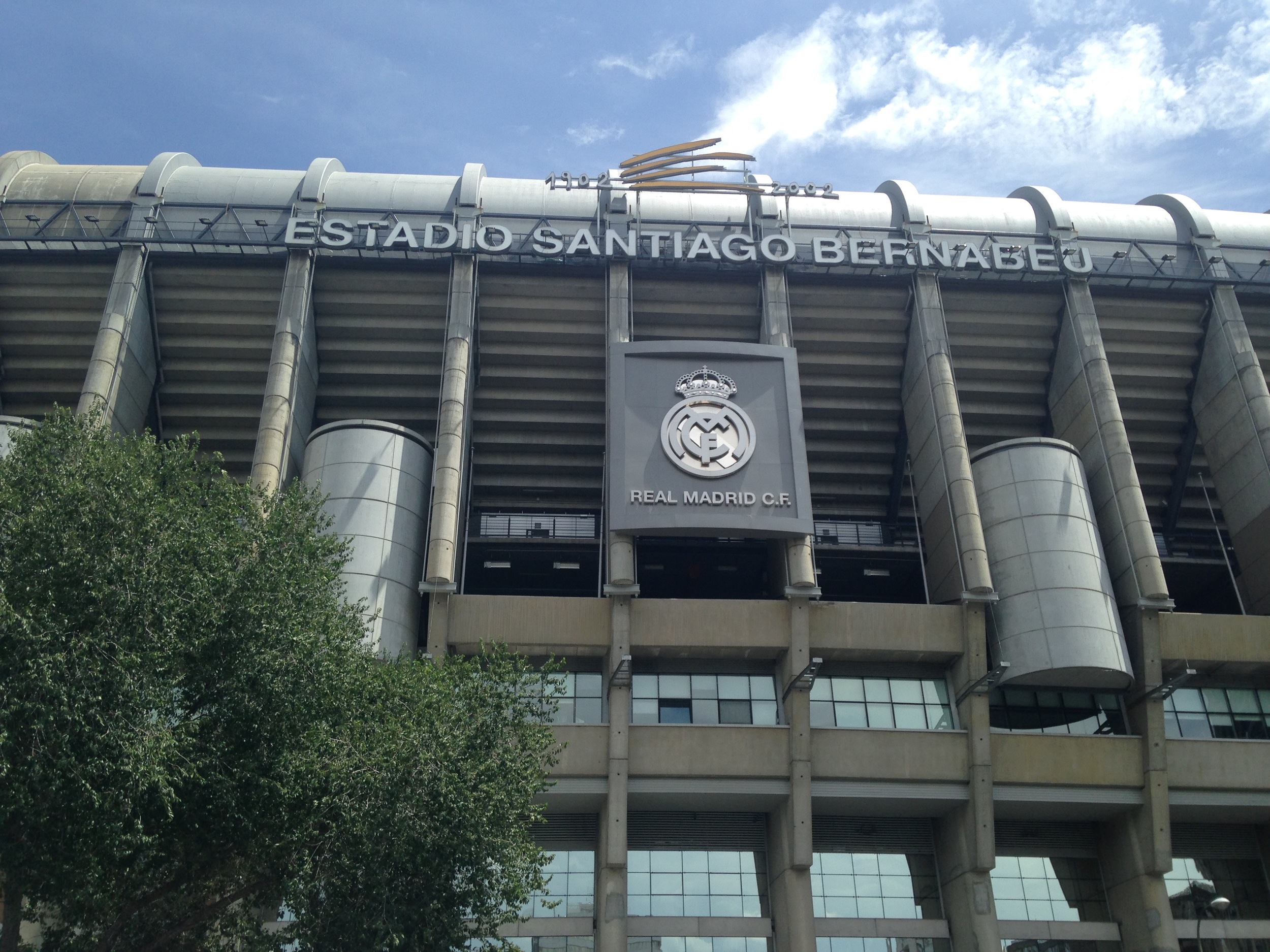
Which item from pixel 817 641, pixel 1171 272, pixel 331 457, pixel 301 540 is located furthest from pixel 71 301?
pixel 1171 272

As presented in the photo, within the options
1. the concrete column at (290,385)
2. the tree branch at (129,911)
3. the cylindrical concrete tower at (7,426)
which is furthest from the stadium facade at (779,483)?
the tree branch at (129,911)

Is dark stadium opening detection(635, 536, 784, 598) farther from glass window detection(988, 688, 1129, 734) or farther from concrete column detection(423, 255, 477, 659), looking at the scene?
glass window detection(988, 688, 1129, 734)

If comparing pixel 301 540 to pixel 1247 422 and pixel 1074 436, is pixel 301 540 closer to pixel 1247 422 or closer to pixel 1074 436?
pixel 1074 436

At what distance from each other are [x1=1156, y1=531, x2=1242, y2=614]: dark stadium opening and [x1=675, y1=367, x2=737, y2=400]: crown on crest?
71.7ft

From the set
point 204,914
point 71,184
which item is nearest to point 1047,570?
point 204,914

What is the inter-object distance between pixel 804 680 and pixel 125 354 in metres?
29.4

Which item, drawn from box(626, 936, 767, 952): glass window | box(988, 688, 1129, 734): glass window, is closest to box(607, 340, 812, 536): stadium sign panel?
box(988, 688, 1129, 734): glass window

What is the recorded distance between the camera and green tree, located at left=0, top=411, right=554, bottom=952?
21.1m

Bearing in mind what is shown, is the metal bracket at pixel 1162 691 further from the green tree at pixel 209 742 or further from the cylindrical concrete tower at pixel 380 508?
the cylindrical concrete tower at pixel 380 508

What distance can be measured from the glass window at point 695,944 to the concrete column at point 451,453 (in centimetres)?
1228

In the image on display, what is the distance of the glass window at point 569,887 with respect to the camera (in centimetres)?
3725

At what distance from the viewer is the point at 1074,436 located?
44.5 m

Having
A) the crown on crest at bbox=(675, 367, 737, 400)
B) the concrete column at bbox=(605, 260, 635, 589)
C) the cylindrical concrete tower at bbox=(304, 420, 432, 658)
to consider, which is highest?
the concrete column at bbox=(605, 260, 635, 589)

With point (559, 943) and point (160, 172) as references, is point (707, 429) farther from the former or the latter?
point (160, 172)
